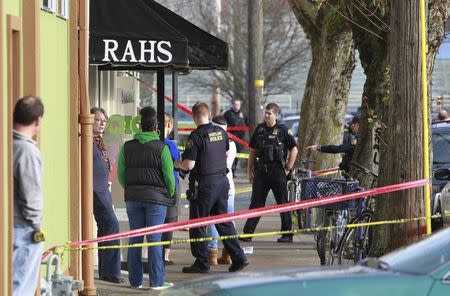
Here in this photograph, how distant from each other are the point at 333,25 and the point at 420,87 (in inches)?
430

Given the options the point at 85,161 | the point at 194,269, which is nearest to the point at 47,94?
the point at 85,161

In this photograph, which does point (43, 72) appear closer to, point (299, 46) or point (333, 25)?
point (333, 25)

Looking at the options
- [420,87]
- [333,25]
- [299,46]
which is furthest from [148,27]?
[299,46]

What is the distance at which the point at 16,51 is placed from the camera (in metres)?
8.56

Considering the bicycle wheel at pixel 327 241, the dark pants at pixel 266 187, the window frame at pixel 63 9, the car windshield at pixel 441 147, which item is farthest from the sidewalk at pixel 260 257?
the window frame at pixel 63 9

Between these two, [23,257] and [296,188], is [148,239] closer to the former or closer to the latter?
[296,188]

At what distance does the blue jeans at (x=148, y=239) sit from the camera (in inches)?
472

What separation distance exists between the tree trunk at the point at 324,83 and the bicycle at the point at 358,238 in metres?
9.48

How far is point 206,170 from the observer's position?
13227 mm

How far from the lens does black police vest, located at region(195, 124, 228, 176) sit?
1319 centimetres

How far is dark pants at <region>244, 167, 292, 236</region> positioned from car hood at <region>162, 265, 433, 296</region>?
9640 mm

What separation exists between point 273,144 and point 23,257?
824 cm

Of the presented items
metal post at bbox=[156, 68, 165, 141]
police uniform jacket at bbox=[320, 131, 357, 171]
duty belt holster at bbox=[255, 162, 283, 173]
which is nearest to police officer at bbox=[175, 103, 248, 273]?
metal post at bbox=[156, 68, 165, 141]

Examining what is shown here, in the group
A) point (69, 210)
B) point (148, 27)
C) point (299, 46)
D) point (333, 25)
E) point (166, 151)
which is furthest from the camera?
point (299, 46)
